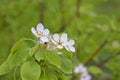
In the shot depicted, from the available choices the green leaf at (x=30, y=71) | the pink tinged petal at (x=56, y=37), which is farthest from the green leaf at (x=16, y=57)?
the pink tinged petal at (x=56, y=37)

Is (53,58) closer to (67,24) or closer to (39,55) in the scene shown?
(39,55)

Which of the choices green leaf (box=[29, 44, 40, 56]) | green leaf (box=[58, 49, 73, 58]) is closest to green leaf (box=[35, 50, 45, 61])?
green leaf (box=[29, 44, 40, 56])

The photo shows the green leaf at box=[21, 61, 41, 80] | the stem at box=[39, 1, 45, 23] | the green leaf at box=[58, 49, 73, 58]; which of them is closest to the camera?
the green leaf at box=[21, 61, 41, 80]

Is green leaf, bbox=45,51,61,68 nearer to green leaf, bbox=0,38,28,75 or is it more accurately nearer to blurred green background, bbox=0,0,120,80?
green leaf, bbox=0,38,28,75

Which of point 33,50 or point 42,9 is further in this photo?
point 42,9

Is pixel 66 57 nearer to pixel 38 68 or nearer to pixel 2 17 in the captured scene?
pixel 38 68

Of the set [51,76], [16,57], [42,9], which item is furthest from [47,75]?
[42,9]

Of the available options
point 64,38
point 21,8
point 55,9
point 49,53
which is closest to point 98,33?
point 55,9
